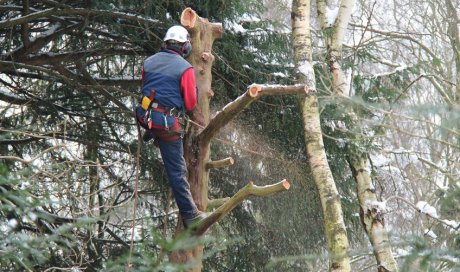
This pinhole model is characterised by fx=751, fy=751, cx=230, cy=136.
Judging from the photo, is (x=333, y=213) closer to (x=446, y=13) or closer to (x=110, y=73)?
(x=110, y=73)

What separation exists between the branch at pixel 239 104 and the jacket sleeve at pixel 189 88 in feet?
0.78

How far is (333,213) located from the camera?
6918 millimetres

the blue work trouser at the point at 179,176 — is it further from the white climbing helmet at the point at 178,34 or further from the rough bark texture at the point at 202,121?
the white climbing helmet at the point at 178,34

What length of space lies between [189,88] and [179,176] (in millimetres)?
674

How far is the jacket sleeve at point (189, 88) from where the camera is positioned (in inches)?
225

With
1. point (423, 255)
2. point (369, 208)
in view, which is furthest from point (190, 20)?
point (423, 255)

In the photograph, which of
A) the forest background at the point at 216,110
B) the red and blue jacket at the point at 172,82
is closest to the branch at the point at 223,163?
the red and blue jacket at the point at 172,82

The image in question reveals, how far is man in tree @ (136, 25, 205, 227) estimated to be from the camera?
566cm

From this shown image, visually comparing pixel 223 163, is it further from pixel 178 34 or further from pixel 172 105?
pixel 178 34

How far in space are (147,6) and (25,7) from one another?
120 centimetres

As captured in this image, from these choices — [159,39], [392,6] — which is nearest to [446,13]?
[392,6]

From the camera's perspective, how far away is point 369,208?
789 cm

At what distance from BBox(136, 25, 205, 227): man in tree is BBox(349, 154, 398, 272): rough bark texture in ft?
8.19

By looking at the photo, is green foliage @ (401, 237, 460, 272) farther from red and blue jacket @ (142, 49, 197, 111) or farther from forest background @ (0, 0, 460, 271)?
forest background @ (0, 0, 460, 271)
